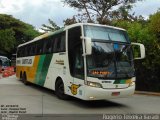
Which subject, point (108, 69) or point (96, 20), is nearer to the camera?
point (108, 69)

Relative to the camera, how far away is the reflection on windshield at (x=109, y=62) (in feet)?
41.9

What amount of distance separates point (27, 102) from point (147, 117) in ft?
17.4

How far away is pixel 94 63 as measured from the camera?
12.8m

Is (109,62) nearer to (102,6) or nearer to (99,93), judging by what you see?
(99,93)

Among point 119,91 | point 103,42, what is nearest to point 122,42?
point 103,42

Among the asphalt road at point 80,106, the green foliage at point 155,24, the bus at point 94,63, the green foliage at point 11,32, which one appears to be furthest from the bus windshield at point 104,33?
the green foliage at point 11,32


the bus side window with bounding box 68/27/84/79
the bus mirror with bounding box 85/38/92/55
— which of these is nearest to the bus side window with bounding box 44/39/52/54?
the bus side window with bounding box 68/27/84/79

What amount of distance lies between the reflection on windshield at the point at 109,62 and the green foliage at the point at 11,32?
4940 cm

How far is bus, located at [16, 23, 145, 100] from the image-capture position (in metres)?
12.7

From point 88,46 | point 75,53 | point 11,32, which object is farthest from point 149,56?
point 11,32

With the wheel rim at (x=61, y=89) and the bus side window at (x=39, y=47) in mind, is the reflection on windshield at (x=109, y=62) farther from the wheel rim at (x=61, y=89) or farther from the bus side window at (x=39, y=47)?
the bus side window at (x=39, y=47)

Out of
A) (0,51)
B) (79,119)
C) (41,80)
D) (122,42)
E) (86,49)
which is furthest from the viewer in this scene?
(0,51)

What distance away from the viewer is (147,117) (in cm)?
1134

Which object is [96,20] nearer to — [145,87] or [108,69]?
[145,87]
